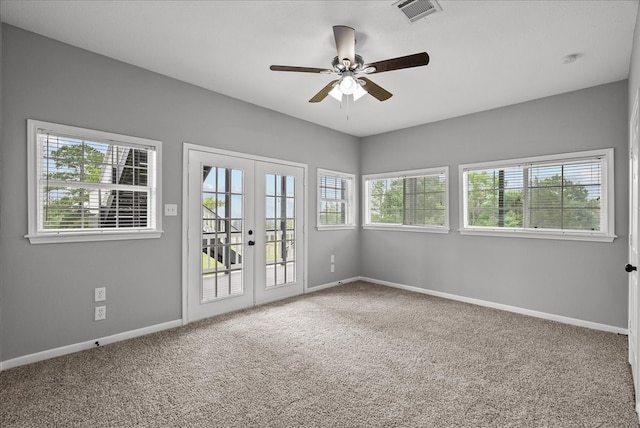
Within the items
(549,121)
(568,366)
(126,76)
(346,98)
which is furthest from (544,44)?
(126,76)

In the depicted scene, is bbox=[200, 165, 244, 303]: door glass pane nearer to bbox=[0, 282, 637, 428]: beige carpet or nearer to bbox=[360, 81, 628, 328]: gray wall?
bbox=[0, 282, 637, 428]: beige carpet

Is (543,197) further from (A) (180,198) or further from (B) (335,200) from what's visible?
(A) (180,198)

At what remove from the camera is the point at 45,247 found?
103 inches

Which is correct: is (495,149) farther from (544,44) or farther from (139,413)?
(139,413)

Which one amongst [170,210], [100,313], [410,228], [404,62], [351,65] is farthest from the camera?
[410,228]

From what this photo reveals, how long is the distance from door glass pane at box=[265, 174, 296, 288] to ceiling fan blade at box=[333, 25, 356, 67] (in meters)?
2.21

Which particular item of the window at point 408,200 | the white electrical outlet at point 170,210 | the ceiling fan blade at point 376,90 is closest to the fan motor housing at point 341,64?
the ceiling fan blade at point 376,90

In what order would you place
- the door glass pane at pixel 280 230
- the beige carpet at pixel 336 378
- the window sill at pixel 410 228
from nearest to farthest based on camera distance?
the beige carpet at pixel 336 378 < the door glass pane at pixel 280 230 < the window sill at pixel 410 228

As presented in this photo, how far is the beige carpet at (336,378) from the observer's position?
6.38 ft

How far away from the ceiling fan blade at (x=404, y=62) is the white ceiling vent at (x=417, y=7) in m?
0.30

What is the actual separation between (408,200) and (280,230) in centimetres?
216

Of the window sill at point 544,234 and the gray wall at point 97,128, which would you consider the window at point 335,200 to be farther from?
the window sill at point 544,234

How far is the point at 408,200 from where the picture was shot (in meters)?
5.18

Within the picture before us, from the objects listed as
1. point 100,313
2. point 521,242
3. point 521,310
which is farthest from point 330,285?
point 100,313
